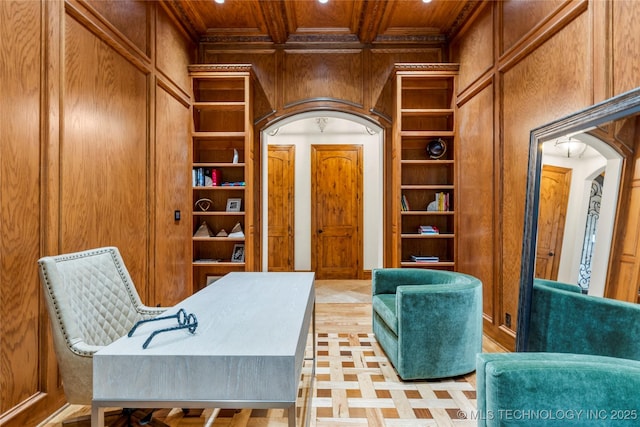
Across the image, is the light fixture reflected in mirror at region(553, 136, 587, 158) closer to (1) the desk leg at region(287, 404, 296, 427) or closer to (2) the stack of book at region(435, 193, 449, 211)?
(1) the desk leg at region(287, 404, 296, 427)

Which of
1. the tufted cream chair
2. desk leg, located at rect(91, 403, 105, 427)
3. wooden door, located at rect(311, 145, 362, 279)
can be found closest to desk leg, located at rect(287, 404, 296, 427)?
desk leg, located at rect(91, 403, 105, 427)

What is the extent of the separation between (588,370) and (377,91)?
12.4 feet

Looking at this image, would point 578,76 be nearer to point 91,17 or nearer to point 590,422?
point 590,422

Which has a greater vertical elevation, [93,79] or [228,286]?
[93,79]

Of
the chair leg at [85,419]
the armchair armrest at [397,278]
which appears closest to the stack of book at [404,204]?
the armchair armrest at [397,278]

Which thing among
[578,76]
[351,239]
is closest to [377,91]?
[578,76]

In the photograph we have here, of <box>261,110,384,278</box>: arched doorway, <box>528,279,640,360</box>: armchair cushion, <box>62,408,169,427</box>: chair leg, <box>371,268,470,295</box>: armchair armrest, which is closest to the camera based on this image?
<box>528,279,640,360</box>: armchair cushion

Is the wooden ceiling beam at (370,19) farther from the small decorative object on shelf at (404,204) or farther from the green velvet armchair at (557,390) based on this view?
the green velvet armchair at (557,390)

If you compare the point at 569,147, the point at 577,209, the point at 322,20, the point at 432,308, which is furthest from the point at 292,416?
the point at 322,20

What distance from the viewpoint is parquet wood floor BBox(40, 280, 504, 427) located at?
1992 millimetres

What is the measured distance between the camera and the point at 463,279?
2730 millimetres

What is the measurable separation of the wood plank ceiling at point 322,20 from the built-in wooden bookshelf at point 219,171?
21.2 inches

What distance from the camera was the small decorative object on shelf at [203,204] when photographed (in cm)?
421

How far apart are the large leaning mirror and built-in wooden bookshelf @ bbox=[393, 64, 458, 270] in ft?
6.13
